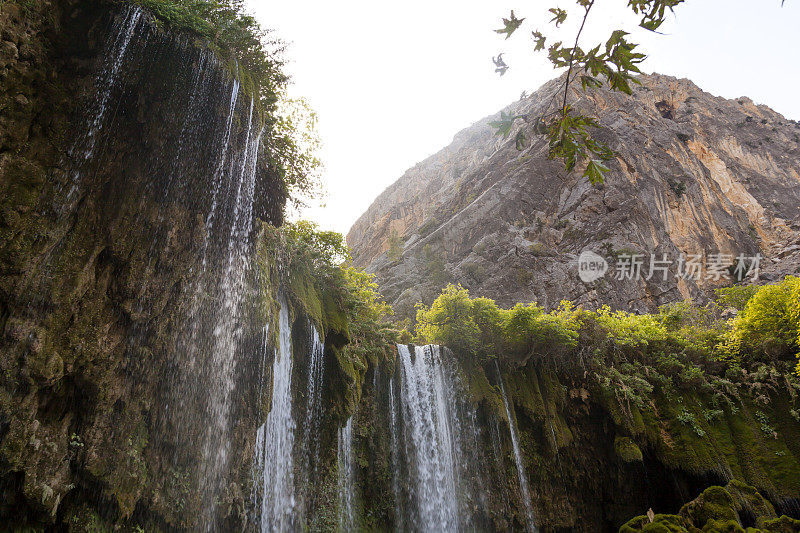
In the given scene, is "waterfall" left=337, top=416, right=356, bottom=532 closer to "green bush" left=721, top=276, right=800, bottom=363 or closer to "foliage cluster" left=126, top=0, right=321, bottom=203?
"foliage cluster" left=126, top=0, right=321, bottom=203

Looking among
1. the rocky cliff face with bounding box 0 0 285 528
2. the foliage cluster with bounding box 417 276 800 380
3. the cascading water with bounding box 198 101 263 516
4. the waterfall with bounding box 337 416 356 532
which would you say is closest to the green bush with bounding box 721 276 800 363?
the foliage cluster with bounding box 417 276 800 380

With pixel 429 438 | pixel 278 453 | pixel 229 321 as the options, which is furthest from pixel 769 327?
pixel 229 321

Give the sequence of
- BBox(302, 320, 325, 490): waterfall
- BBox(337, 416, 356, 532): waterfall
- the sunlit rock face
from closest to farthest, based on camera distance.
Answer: BBox(302, 320, 325, 490): waterfall → BBox(337, 416, 356, 532): waterfall → the sunlit rock face

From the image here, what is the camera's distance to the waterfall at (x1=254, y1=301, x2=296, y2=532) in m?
6.59

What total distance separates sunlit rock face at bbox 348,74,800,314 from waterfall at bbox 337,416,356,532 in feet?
45.9

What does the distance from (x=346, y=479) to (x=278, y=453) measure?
1916 mm

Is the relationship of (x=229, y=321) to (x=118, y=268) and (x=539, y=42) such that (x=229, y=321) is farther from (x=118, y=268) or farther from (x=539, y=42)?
(x=539, y=42)

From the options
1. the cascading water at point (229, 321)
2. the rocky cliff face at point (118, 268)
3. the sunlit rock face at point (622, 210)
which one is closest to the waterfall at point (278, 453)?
the rocky cliff face at point (118, 268)

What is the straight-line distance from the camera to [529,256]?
22.5 meters

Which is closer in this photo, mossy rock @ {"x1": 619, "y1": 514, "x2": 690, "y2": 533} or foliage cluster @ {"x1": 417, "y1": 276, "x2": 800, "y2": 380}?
mossy rock @ {"x1": 619, "y1": 514, "x2": 690, "y2": 533}

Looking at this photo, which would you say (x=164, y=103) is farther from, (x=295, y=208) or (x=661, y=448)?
(x=661, y=448)

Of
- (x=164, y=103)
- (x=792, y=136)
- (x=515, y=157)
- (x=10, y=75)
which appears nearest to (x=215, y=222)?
(x=164, y=103)

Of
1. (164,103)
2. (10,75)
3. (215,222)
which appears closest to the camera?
(10,75)

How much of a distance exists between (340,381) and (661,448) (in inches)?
324
